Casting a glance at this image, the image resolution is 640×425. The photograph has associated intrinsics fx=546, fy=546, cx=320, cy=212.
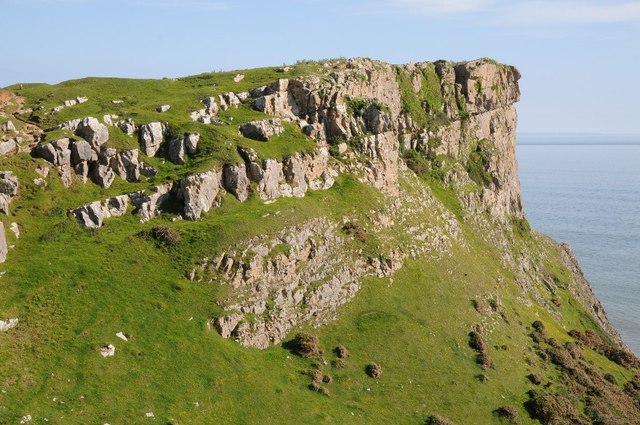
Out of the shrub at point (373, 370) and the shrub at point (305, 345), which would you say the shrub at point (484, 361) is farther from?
the shrub at point (305, 345)

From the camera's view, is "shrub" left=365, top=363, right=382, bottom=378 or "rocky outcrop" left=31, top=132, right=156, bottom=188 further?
"rocky outcrop" left=31, top=132, right=156, bottom=188

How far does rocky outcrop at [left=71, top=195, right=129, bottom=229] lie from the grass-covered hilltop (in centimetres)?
18

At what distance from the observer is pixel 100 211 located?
179 feet

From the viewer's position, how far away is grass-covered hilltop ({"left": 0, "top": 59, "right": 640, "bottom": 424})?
145 feet

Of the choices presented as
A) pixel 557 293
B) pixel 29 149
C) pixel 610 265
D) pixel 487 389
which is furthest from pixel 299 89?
pixel 610 265

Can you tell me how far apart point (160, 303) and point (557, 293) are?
77283 mm

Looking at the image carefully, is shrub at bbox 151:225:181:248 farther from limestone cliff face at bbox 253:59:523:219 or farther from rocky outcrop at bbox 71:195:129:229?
Answer: limestone cliff face at bbox 253:59:523:219

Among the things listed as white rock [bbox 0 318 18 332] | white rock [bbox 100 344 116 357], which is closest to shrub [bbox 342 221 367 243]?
white rock [bbox 100 344 116 357]

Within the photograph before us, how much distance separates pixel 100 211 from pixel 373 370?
31.4 metres

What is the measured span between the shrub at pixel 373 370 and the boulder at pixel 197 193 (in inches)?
922

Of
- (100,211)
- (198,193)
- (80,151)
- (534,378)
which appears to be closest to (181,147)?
(198,193)

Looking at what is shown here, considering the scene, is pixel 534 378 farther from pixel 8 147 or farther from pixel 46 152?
pixel 8 147

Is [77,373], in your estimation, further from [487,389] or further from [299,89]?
[299,89]

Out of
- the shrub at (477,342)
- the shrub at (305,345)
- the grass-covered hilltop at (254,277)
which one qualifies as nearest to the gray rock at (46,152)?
the grass-covered hilltop at (254,277)
